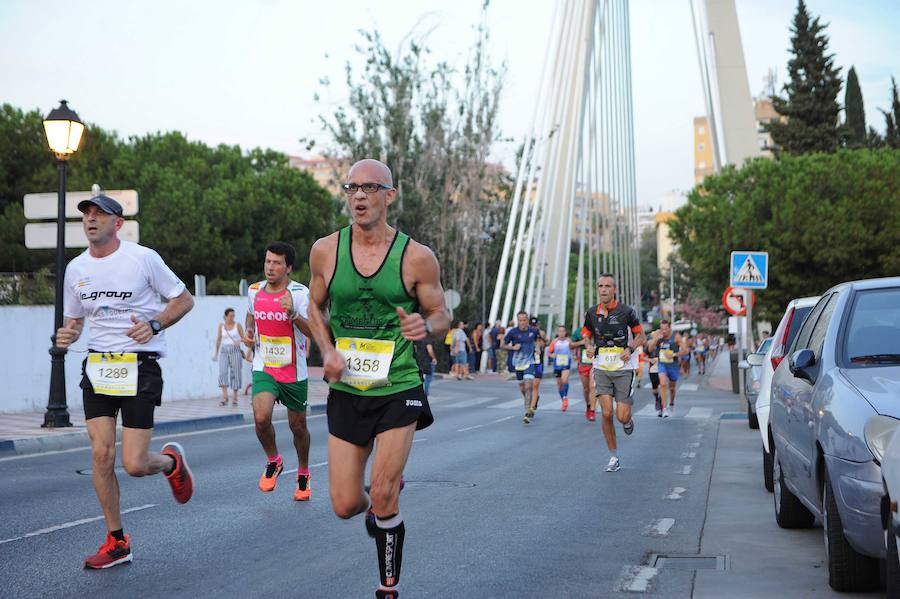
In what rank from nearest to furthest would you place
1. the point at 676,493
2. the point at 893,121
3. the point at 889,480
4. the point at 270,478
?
the point at 889,480
the point at 270,478
the point at 676,493
the point at 893,121

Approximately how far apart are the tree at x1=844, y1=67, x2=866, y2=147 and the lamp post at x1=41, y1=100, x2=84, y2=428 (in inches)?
2259

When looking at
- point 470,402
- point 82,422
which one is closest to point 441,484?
point 82,422

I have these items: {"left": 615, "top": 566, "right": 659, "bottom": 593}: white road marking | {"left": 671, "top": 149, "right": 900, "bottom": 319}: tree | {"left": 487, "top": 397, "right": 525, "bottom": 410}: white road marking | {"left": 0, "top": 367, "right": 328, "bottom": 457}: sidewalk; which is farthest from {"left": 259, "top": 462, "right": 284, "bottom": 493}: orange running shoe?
{"left": 671, "top": 149, "right": 900, "bottom": 319}: tree

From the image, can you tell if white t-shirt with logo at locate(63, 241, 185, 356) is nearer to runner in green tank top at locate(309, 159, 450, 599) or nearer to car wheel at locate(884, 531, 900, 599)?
runner in green tank top at locate(309, 159, 450, 599)

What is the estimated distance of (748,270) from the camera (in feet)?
76.7

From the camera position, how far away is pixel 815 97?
66000 millimetres

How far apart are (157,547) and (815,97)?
63.1 m

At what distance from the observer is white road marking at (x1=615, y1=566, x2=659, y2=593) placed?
261 inches

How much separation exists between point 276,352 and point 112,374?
309 cm

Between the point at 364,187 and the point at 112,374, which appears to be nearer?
the point at 364,187

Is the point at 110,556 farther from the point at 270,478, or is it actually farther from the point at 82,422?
the point at 82,422

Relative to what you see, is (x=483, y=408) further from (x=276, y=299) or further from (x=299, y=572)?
(x=299, y=572)

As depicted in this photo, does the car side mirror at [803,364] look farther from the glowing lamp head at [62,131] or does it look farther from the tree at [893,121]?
the tree at [893,121]

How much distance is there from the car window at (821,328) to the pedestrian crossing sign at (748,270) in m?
15.3
